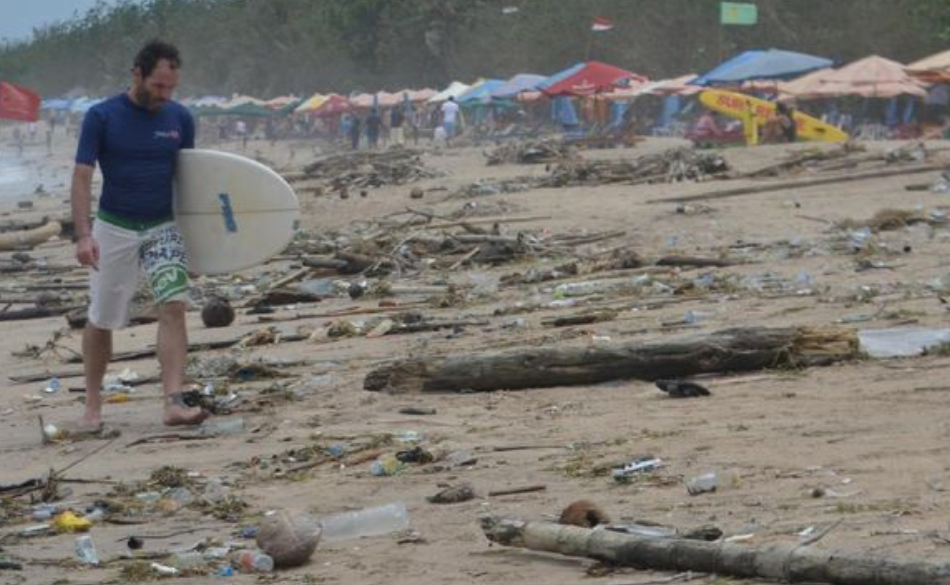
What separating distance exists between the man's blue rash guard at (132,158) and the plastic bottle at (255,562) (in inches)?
130

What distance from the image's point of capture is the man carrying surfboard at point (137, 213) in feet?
27.8

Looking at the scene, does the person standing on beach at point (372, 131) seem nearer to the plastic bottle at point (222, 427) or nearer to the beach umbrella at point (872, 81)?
the beach umbrella at point (872, 81)

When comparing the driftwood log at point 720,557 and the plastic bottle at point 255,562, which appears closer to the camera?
the driftwood log at point 720,557

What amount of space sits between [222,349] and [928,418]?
5.93 m

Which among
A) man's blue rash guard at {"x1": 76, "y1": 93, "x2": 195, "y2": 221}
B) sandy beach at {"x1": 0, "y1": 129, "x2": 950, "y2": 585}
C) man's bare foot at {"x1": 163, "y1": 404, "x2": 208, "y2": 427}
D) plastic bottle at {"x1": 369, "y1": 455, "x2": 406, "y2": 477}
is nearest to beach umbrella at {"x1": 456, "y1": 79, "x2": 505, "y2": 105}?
sandy beach at {"x1": 0, "y1": 129, "x2": 950, "y2": 585}

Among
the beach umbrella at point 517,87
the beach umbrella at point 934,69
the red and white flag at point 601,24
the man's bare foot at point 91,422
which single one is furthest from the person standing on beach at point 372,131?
the man's bare foot at point 91,422

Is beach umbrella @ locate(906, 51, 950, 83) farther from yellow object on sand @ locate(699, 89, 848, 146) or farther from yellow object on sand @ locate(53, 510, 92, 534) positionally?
yellow object on sand @ locate(53, 510, 92, 534)

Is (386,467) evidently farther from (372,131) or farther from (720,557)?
(372,131)

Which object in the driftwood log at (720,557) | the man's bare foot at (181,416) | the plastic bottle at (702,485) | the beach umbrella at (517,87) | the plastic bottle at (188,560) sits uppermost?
the driftwood log at (720,557)

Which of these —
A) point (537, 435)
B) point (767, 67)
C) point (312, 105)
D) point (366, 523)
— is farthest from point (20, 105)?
point (312, 105)

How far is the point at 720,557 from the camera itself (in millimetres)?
4590

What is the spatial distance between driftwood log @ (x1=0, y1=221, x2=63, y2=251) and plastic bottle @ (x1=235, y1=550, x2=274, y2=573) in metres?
18.9

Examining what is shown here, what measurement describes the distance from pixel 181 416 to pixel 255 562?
300 cm

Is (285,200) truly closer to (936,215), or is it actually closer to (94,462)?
(94,462)
